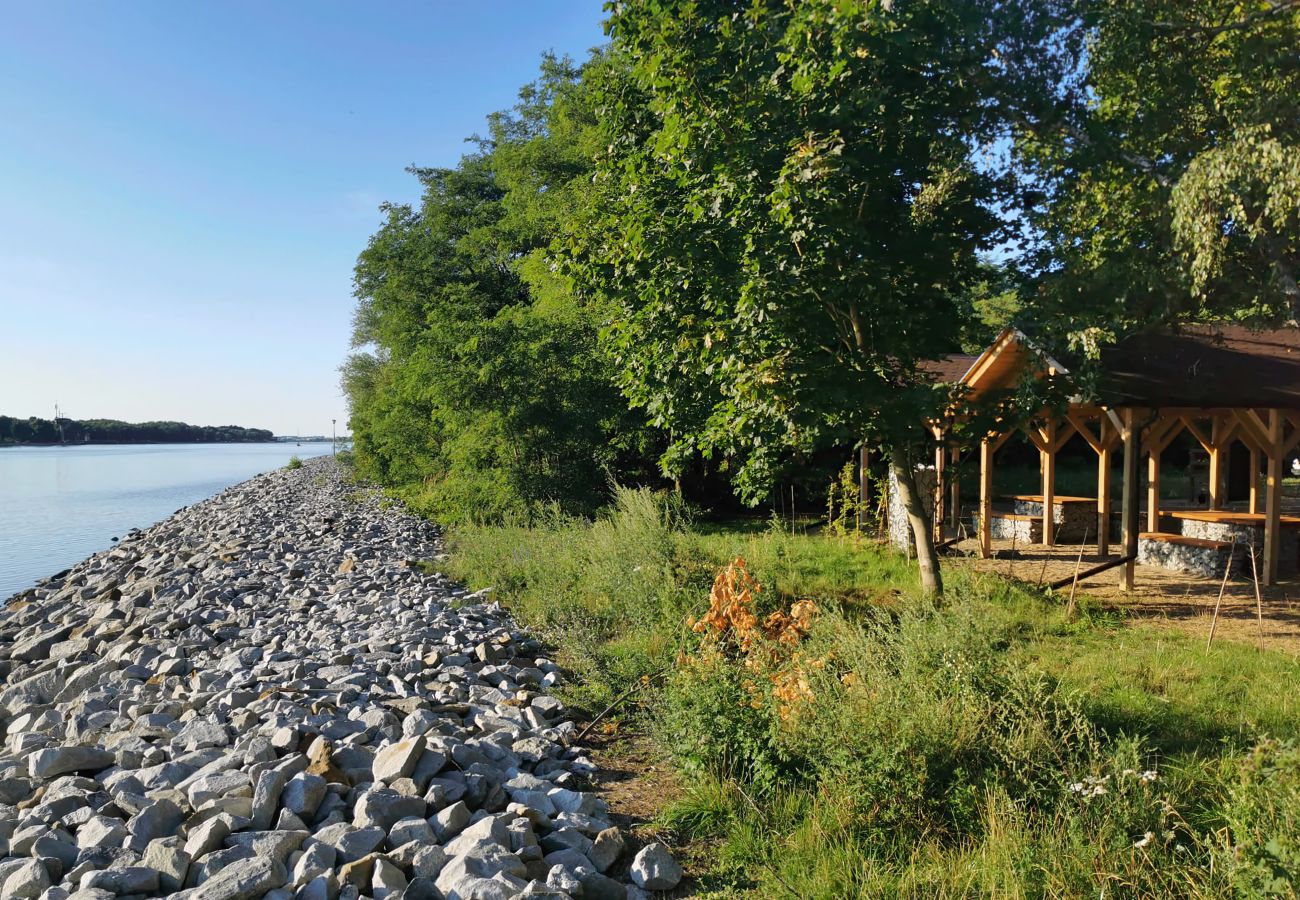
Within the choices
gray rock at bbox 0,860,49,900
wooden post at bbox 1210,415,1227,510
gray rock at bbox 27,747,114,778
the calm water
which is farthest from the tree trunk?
the calm water

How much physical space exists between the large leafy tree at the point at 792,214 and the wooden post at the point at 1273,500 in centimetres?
428

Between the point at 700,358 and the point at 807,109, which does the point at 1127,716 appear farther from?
the point at 807,109

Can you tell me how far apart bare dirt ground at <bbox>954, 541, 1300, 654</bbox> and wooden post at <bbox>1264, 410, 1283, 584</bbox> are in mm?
275

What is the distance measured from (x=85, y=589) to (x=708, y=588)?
33.4 ft

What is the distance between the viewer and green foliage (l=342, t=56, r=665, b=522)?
42.5 ft

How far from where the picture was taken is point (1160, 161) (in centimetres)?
845

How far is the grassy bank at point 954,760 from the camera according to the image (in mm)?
2961

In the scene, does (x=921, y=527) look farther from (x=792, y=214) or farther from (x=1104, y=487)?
(x=1104, y=487)

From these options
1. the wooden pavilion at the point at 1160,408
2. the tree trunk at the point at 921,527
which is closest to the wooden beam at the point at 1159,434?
the wooden pavilion at the point at 1160,408

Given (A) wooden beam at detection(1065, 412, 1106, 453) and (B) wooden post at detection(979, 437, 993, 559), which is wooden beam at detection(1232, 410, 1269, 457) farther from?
(B) wooden post at detection(979, 437, 993, 559)

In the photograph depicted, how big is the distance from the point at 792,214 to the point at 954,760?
4.05 metres

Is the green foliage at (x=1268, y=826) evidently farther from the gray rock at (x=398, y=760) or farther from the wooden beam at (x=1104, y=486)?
the wooden beam at (x=1104, y=486)

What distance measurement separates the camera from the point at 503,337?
13.2 m

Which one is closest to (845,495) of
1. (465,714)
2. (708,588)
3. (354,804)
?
(708,588)
